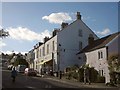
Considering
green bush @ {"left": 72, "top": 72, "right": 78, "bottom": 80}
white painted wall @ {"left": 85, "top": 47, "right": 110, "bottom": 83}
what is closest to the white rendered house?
white painted wall @ {"left": 85, "top": 47, "right": 110, "bottom": 83}

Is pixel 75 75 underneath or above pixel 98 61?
underneath

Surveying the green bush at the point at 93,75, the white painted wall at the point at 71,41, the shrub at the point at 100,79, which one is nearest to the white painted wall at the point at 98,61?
the shrub at the point at 100,79

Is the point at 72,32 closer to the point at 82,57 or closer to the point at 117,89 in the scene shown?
the point at 82,57

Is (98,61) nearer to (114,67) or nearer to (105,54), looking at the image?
(105,54)

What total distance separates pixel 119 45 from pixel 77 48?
1640 cm

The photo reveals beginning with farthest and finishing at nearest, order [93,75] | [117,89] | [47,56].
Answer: [47,56] → [93,75] → [117,89]

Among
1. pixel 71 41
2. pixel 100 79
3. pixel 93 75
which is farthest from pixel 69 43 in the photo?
pixel 93 75

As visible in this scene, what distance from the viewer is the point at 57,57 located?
201 feet

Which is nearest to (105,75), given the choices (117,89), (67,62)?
(117,89)

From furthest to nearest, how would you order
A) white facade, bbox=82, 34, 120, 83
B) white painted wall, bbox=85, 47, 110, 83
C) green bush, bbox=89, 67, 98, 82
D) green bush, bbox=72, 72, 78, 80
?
green bush, bbox=72, 72, 78, 80 < white facade, bbox=82, 34, 120, 83 < white painted wall, bbox=85, 47, 110, 83 < green bush, bbox=89, 67, 98, 82

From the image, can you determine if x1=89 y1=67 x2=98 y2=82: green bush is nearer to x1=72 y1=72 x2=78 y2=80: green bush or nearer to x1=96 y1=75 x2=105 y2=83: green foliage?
x1=96 y1=75 x2=105 y2=83: green foliage

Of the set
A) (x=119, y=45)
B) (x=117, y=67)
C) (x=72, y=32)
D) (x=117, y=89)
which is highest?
(x=72, y=32)

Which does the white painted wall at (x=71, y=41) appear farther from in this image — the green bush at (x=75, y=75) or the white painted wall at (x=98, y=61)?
the green bush at (x=75, y=75)

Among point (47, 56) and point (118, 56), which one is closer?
point (118, 56)
